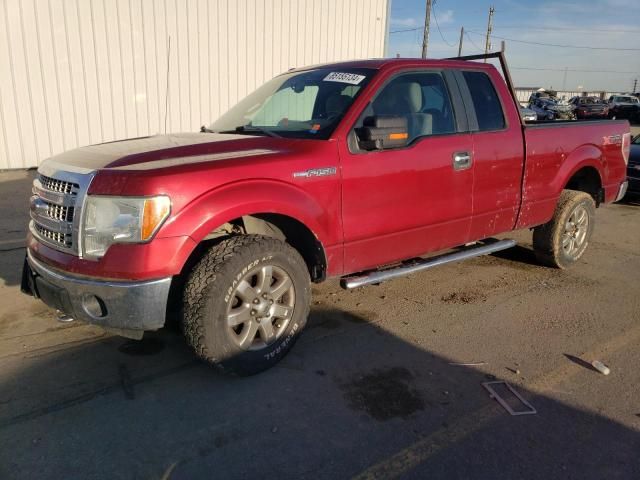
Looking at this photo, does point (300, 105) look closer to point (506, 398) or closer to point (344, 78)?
point (344, 78)

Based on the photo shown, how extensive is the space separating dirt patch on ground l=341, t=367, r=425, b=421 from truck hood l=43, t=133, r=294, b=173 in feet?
5.13

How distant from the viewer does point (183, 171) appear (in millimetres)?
2871

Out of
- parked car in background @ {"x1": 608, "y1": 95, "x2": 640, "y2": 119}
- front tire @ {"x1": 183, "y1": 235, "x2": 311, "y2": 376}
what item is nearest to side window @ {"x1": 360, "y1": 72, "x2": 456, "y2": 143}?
front tire @ {"x1": 183, "y1": 235, "x2": 311, "y2": 376}

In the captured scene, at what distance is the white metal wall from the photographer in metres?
9.77

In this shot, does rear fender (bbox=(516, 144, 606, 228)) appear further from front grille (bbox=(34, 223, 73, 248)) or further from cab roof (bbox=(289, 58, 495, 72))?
front grille (bbox=(34, 223, 73, 248))

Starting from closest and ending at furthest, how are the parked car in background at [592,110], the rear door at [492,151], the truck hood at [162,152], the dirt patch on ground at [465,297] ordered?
the truck hood at [162,152] < the rear door at [492,151] < the dirt patch on ground at [465,297] < the parked car in background at [592,110]

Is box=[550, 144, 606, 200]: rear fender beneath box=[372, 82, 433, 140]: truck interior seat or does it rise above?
beneath

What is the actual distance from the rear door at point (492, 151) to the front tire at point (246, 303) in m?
1.90

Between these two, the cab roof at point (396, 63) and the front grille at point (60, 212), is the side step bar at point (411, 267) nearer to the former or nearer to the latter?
the cab roof at point (396, 63)

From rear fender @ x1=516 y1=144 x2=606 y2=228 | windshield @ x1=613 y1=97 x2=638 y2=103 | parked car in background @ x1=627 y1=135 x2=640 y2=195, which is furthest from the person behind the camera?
windshield @ x1=613 y1=97 x2=638 y2=103

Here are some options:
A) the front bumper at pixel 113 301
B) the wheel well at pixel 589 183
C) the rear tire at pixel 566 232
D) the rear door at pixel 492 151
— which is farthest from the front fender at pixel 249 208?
the wheel well at pixel 589 183

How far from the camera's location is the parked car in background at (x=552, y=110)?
3243cm

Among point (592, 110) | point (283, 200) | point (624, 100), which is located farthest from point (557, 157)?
point (624, 100)

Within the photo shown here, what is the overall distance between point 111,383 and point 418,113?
2899 millimetres
